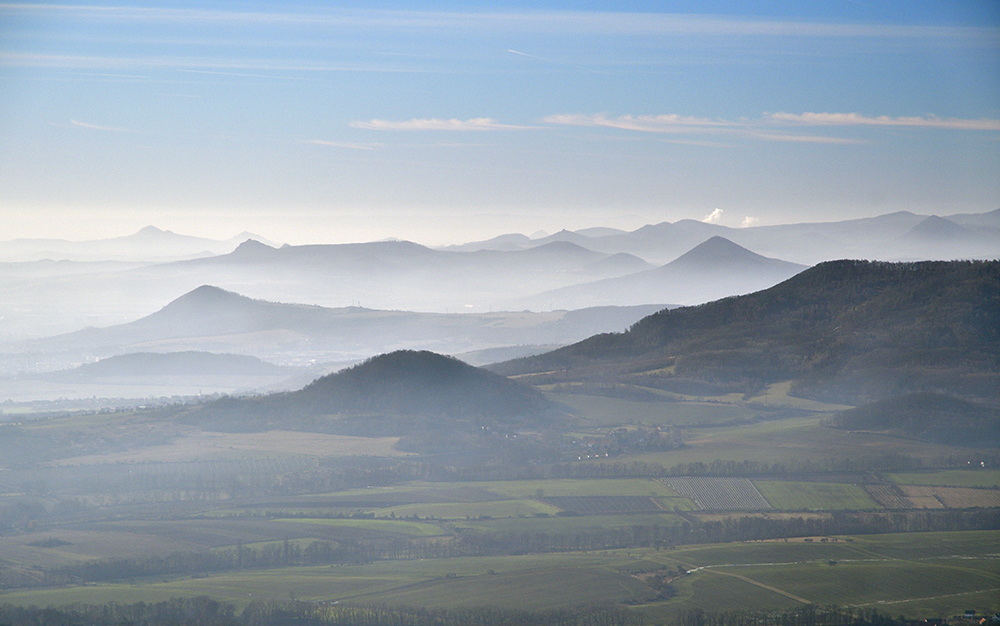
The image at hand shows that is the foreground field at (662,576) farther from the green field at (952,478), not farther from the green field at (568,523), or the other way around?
the green field at (952,478)

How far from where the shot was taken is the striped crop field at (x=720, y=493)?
6547 cm

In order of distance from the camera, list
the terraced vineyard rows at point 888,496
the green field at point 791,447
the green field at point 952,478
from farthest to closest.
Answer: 1. the green field at point 791,447
2. the green field at point 952,478
3. the terraced vineyard rows at point 888,496

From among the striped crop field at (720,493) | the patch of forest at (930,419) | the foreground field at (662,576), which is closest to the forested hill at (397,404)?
the striped crop field at (720,493)

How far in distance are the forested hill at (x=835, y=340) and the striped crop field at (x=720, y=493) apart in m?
29.7

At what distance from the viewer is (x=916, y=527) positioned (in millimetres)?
59906

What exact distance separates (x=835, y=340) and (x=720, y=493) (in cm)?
4552

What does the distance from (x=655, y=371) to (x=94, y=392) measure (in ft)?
252

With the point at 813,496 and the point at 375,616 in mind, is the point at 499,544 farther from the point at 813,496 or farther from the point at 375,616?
the point at 813,496

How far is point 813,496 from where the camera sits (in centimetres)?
6662

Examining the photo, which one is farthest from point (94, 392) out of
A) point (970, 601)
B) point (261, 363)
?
point (970, 601)

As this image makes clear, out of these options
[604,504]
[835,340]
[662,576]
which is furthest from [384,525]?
[835,340]

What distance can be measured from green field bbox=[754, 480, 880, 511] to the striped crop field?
75 centimetres

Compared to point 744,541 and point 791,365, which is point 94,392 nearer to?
point 791,365

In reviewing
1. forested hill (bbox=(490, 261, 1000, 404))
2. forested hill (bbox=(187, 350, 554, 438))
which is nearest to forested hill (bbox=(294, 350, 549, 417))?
forested hill (bbox=(187, 350, 554, 438))
